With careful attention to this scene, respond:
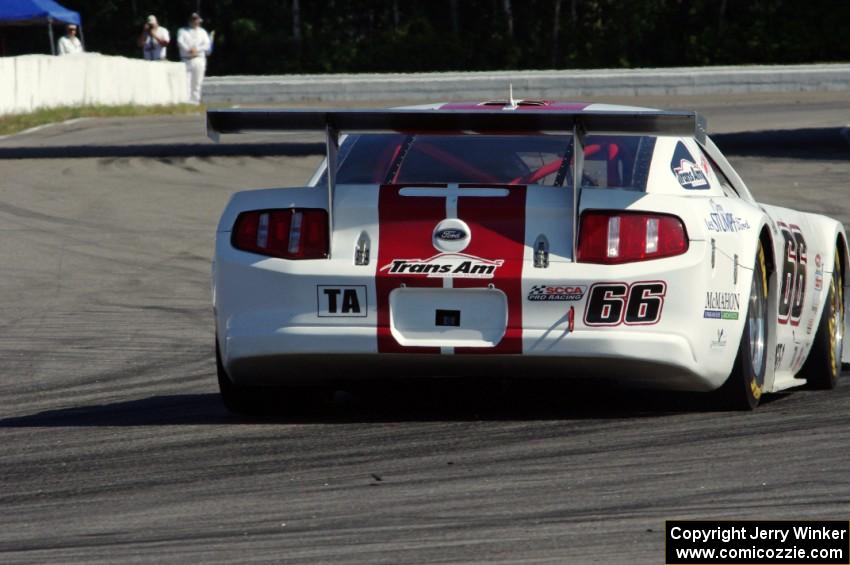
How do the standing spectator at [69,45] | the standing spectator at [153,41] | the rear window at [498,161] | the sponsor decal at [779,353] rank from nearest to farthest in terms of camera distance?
the rear window at [498,161]
the sponsor decal at [779,353]
the standing spectator at [69,45]
the standing spectator at [153,41]

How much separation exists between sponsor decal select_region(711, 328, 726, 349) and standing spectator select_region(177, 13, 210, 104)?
29.2 metres

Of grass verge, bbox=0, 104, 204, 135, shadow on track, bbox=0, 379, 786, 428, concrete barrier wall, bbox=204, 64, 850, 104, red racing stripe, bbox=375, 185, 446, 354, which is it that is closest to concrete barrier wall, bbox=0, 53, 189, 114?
grass verge, bbox=0, 104, 204, 135

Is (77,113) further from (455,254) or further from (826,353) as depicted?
(455,254)

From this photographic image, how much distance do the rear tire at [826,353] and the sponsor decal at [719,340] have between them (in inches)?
→ 60.4

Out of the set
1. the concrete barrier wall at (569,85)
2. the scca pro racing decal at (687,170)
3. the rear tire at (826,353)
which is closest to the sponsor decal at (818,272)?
the rear tire at (826,353)

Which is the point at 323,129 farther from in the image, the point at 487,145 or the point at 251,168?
the point at 251,168

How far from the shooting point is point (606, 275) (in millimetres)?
6211

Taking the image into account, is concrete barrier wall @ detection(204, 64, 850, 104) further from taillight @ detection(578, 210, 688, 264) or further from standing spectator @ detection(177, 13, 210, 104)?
taillight @ detection(578, 210, 688, 264)

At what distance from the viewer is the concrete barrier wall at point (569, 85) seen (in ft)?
120

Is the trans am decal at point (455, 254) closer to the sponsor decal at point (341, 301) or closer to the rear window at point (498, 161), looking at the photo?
the sponsor decal at point (341, 301)

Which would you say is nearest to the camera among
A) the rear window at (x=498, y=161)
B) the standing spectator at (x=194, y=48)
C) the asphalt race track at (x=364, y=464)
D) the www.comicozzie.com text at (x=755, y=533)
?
the www.comicozzie.com text at (x=755, y=533)

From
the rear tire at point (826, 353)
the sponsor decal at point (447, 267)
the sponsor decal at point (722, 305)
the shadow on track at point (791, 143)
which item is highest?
the sponsor decal at point (447, 267)

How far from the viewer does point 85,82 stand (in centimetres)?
3300

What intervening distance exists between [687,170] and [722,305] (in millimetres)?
682
